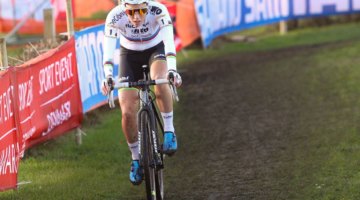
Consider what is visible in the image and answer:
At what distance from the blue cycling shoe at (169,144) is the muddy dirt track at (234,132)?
596mm

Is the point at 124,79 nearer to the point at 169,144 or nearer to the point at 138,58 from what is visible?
the point at 138,58

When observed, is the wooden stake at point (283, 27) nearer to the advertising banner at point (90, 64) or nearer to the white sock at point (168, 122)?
the advertising banner at point (90, 64)

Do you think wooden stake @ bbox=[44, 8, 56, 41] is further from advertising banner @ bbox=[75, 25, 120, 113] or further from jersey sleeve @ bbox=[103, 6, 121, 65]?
jersey sleeve @ bbox=[103, 6, 121, 65]

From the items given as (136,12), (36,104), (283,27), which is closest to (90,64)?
(36,104)

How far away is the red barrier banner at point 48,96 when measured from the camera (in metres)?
9.48

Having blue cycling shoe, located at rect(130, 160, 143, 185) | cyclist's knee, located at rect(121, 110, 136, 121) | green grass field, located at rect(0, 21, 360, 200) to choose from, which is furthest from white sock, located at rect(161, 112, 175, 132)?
green grass field, located at rect(0, 21, 360, 200)

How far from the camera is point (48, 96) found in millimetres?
10453

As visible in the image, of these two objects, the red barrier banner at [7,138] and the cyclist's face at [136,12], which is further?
the red barrier banner at [7,138]

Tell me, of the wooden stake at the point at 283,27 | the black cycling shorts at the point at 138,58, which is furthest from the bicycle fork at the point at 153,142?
the wooden stake at the point at 283,27

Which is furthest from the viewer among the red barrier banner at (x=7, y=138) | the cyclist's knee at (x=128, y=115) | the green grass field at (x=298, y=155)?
the green grass field at (x=298, y=155)

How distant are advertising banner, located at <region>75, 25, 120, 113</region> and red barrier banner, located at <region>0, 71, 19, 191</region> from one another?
9.10ft

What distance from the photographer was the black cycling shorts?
8.69 metres

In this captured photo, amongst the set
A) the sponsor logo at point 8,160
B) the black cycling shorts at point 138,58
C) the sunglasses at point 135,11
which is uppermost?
the sunglasses at point 135,11

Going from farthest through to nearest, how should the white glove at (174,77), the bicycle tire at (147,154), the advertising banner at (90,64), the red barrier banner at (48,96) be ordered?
the advertising banner at (90,64), the red barrier banner at (48,96), the white glove at (174,77), the bicycle tire at (147,154)
